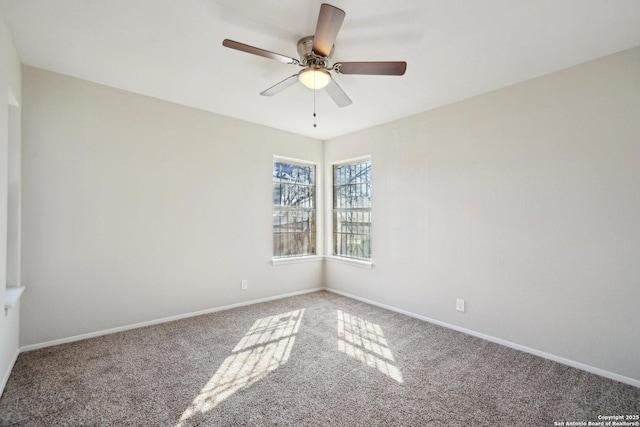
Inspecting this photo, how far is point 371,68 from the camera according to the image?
83.5 inches

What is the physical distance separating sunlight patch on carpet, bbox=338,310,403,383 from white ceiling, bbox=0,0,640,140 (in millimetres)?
2505

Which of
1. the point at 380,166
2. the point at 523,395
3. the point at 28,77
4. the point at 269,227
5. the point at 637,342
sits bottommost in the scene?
the point at 523,395

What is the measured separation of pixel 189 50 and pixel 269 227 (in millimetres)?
2502

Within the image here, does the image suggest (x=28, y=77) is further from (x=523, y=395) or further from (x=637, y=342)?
(x=637, y=342)

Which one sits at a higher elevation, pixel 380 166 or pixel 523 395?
pixel 380 166

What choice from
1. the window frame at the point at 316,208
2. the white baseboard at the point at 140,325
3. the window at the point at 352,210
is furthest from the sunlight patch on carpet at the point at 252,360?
the window at the point at 352,210

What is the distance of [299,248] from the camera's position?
484 centimetres

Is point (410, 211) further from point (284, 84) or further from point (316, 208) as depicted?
point (284, 84)

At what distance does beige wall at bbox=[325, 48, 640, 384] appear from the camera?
2330 millimetres

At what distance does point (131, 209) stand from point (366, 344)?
9.18ft

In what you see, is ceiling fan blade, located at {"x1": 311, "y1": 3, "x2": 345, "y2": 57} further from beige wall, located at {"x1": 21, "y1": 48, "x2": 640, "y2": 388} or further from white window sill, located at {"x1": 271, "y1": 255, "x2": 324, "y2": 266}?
white window sill, located at {"x1": 271, "y1": 255, "x2": 324, "y2": 266}

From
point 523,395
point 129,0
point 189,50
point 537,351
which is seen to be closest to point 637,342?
point 537,351

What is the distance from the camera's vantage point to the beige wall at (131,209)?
9.10ft

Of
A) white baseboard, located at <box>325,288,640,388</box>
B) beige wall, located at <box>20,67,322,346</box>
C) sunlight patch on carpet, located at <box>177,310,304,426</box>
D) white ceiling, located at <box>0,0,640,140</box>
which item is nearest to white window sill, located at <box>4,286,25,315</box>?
beige wall, located at <box>20,67,322,346</box>
